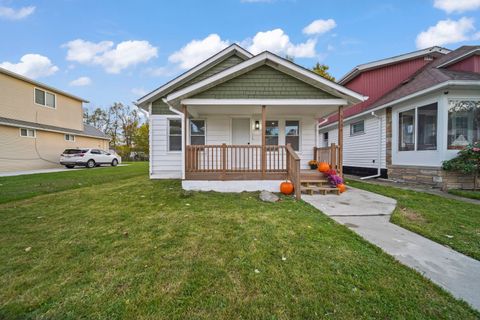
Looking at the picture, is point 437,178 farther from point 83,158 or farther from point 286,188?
point 83,158

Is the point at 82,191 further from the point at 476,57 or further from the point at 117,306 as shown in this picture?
the point at 476,57

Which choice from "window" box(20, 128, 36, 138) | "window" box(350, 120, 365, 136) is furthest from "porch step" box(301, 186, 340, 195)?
"window" box(20, 128, 36, 138)

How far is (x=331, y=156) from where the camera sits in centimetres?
665

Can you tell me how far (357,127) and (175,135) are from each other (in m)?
9.71

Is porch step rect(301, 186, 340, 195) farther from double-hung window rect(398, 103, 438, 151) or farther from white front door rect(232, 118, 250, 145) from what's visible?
double-hung window rect(398, 103, 438, 151)

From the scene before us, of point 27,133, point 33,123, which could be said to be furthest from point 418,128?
point 33,123

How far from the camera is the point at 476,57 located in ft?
24.2

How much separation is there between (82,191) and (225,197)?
4.88 metres

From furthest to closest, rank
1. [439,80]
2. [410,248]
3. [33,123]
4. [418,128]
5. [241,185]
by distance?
[33,123] → [418,128] → [439,80] → [241,185] → [410,248]

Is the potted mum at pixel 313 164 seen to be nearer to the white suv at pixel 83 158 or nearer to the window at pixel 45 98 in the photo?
the white suv at pixel 83 158

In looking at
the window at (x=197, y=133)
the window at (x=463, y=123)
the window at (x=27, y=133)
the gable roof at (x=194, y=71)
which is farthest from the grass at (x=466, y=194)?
the window at (x=27, y=133)

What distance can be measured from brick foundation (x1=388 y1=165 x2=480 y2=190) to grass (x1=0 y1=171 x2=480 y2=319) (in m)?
5.73

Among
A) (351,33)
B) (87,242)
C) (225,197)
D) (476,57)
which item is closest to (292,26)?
(351,33)

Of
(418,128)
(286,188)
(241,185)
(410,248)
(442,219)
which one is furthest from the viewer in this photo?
(418,128)
